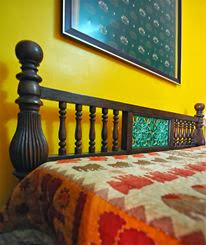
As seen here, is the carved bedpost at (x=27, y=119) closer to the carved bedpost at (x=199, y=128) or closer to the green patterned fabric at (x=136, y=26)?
the green patterned fabric at (x=136, y=26)

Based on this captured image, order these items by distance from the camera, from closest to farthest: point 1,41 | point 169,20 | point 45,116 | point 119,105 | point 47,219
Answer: point 47,219 → point 1,41 → point 45,116 → point 119,105 → point 169,20

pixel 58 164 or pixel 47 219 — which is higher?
pixel 58 164

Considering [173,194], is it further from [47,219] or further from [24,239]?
[24,239]

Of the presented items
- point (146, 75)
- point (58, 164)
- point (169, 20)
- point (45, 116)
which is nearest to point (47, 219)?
point (58, 164)

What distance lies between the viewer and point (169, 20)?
4.67 ft

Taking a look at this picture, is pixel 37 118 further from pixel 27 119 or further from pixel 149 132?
pixel 149 132

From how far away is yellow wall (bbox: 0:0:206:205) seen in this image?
0.67 metres

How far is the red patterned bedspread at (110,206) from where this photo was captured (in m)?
0.27

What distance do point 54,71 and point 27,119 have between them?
0.97 feet

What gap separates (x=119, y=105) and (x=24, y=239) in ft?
1.98

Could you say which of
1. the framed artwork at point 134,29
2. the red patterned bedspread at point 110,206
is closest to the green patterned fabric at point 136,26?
the framed artwork at point 134,29

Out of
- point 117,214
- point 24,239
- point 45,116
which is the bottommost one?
point 24,239

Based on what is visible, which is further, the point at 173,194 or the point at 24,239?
the point at 24,239

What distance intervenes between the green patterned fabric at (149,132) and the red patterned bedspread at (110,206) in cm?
52
